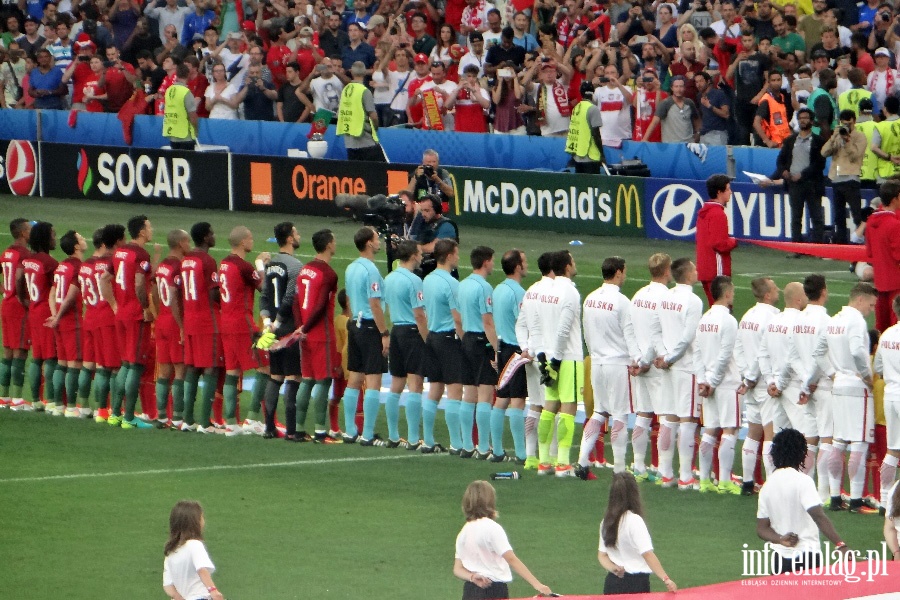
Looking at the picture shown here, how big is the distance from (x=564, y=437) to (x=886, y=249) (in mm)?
4216

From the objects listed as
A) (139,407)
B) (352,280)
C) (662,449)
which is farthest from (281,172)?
(662,449)

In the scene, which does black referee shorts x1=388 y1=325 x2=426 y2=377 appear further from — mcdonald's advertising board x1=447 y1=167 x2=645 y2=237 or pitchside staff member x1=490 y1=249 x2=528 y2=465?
mcdonald's advertising board x1=447 y1=167 x2=645 y2=237

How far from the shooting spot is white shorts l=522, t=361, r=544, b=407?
14961 mm

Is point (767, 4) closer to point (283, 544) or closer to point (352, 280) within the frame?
point (352, 280)

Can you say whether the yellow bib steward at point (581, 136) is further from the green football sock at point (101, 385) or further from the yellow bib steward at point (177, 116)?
the green football sock at point (101, 385)

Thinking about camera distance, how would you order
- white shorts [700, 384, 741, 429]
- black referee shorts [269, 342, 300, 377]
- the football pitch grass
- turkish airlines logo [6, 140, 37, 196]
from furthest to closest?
turkish airlines logo [6, 140, 37, 196] < black referee shorts [269, 342, 300, 377] < white shorts [700, 384, 741, 429] < the football pitch grass

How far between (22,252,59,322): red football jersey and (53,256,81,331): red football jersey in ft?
0.51

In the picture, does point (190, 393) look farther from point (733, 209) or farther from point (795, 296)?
point (733, 209)

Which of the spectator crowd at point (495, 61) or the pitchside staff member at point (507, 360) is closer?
the pitchside staff member at point (507, 360)

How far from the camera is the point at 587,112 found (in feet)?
86.5

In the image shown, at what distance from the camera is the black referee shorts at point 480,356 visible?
50.5 feet

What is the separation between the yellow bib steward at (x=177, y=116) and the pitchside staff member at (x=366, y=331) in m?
14.8

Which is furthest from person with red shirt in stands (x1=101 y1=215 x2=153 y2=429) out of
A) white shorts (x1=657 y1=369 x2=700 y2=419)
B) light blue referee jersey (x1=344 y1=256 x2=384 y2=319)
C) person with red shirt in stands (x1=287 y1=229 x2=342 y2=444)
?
white shorts (x1=657 y1=369 x2=700 y2=419)

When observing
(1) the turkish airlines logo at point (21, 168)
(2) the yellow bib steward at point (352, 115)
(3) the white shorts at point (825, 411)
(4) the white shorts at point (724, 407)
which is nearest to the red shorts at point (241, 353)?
(4) the white shorts at point (724, 407)
